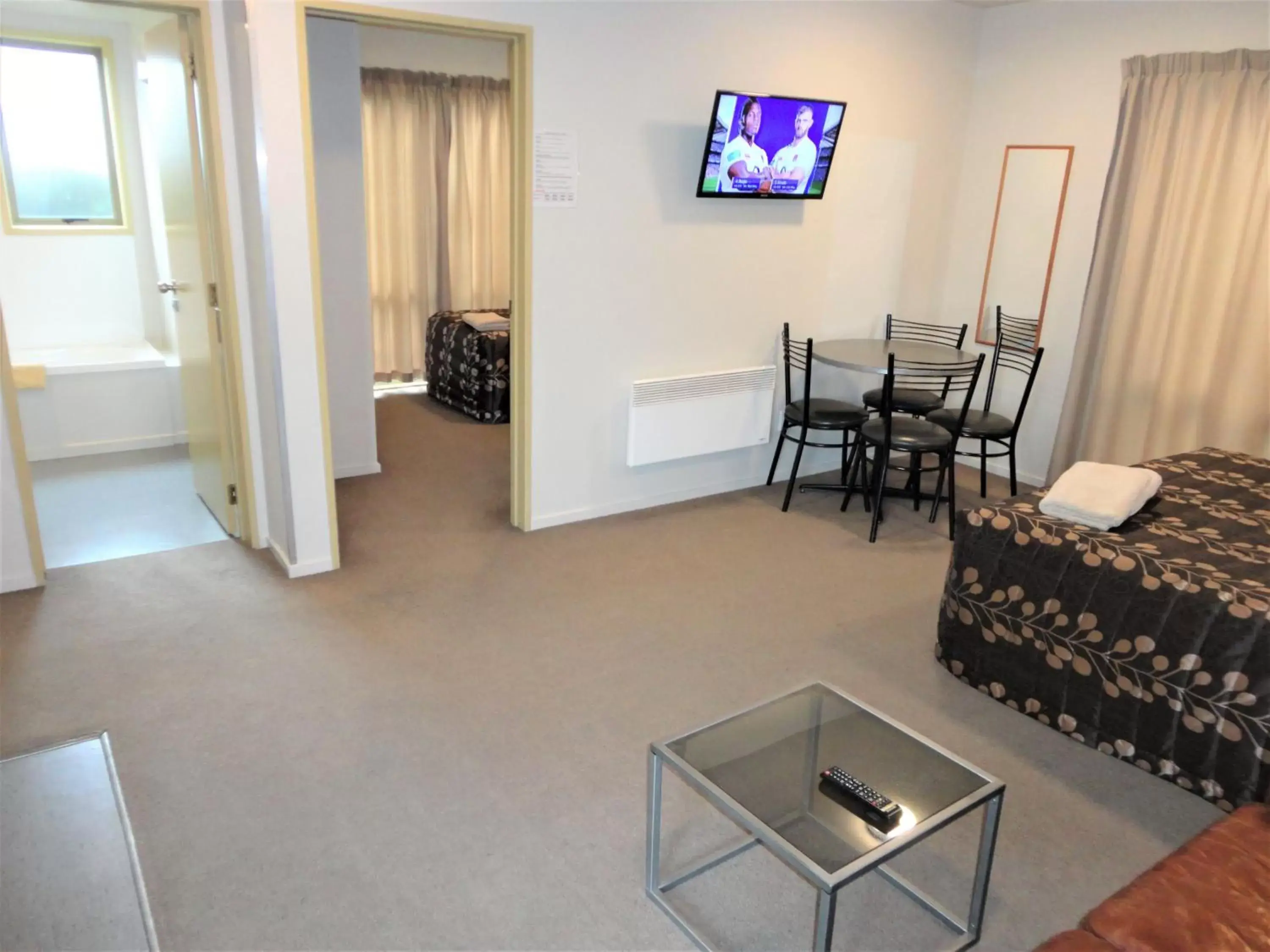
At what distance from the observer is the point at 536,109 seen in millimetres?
3549

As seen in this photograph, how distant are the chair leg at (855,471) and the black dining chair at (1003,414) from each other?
35 centimetres

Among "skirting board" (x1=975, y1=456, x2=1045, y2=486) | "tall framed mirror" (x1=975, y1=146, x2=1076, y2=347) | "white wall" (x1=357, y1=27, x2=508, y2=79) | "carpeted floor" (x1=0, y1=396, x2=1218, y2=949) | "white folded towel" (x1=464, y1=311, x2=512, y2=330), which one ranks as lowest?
"carpeted floor" (x1=0, y1=396, x2=1218, y2=949)

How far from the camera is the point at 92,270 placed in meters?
5.20

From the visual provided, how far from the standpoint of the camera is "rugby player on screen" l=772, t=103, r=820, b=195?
4055 millimetres

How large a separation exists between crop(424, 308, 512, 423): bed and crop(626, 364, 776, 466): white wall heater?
1.53 meters

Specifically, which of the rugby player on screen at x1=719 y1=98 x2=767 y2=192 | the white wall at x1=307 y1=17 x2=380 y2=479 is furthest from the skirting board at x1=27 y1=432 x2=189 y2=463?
the rugby player on screen at x1=719 y1=98 x2=767 y2=192

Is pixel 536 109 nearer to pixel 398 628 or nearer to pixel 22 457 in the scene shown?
pixel 398 628

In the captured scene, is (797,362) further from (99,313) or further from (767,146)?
(99,313)

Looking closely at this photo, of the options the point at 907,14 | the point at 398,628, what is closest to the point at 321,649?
the point at 398,628

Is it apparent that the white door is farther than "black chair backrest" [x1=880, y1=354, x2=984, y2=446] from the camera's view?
No

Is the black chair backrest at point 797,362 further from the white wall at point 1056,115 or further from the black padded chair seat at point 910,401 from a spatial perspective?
the white wall at point 1056,115

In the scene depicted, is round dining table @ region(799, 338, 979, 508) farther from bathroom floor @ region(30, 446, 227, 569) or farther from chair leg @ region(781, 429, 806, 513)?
bathroom floor @ region(30, 446, 227, 569)

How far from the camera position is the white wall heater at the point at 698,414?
4.17 m

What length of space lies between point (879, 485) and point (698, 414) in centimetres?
89
